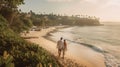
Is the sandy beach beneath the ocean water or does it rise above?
above

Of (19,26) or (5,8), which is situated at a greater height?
(5,8)

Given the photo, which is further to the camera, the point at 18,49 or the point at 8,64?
the point at 18,49

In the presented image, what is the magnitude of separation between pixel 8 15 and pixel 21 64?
851 inches

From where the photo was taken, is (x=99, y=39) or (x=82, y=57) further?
(x=99, y=39)

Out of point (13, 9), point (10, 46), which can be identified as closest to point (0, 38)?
point (10, 46)

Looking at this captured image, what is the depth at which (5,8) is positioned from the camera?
1166 inches

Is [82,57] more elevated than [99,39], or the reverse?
[82,57]

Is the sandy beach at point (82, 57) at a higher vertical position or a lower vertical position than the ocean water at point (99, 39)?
higher

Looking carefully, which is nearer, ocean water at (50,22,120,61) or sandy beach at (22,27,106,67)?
sandy beach at (22,27,106,67)

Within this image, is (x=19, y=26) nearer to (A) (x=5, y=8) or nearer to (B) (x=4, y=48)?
(A) (x=5, y=8)

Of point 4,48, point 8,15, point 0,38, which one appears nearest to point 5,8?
point 8,15

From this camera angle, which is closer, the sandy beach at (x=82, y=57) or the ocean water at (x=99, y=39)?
the sandy beach at (x=82, y=57)

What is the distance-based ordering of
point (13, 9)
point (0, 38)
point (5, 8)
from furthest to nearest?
point (13, 9) → point (5, 8) → point (0, 38)

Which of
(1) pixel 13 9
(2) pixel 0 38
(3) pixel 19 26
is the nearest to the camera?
(2) pixel 0 38
